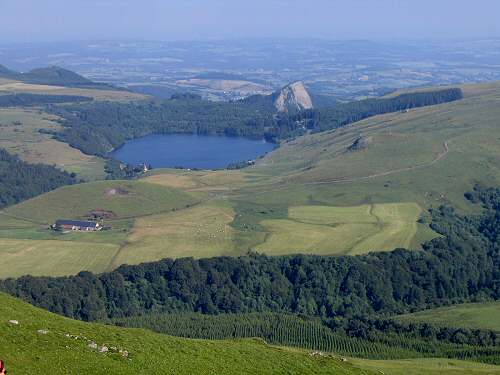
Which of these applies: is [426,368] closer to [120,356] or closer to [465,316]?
[120,356]

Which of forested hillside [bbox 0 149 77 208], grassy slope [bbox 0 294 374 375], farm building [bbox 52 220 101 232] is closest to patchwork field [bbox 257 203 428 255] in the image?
farm building [bbox 52 220 101 232]

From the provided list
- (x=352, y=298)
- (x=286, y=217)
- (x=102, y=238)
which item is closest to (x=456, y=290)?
(x=352, y=298)

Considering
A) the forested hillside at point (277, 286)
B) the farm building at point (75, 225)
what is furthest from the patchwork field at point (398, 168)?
the forested hillside at point (277, 286)

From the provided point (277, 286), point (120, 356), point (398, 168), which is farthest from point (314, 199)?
Result: point (120, 356)

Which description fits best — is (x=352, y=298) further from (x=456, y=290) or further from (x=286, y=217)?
(x=286, y=217)

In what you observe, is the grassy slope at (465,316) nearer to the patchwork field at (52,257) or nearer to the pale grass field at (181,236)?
the pale grass field at (181,236)

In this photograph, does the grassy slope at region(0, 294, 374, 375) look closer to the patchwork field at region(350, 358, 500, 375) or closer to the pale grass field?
the patchwork field at region(350, 358, 500, 375)
